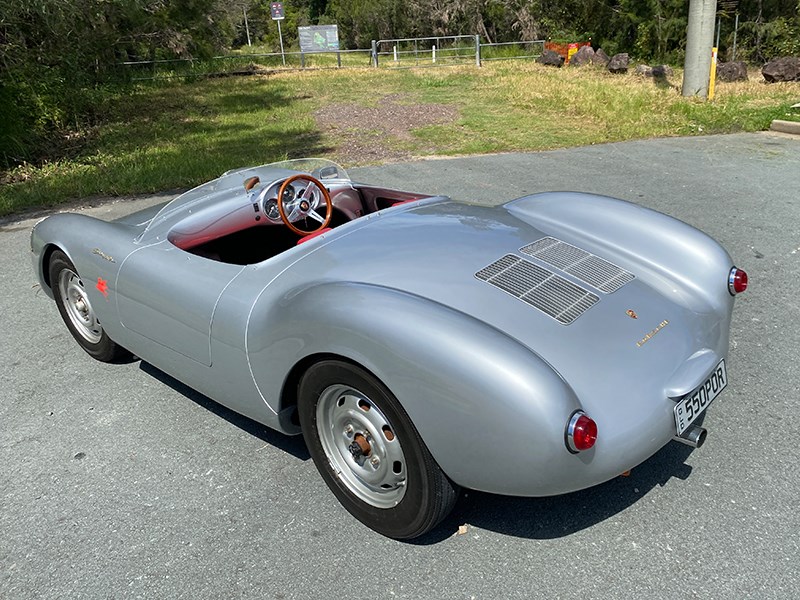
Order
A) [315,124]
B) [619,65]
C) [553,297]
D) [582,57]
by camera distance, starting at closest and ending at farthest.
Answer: [553,297]
[315,124]
[619,65]
[582,57]

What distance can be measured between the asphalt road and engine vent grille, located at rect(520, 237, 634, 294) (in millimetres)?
794

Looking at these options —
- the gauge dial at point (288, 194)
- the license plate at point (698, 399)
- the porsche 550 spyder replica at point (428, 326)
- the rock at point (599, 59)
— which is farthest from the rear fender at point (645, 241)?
the rock at point (599, 59)

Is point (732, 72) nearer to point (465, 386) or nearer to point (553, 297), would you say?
point (553, 297)

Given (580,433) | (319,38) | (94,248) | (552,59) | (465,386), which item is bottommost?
(580,433)

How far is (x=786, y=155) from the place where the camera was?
8469mm

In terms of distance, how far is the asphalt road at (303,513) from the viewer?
2.24 metres

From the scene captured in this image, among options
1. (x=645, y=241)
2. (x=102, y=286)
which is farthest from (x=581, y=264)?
(x=102, y=286)

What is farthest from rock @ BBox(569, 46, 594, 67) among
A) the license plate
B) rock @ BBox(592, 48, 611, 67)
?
the license plate

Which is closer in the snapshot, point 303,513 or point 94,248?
point 303,513

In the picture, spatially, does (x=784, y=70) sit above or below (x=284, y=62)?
below

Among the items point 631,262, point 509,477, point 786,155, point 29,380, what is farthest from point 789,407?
point 786,155

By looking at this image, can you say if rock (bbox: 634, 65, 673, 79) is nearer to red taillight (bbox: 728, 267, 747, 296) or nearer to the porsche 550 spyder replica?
the porsche 550 spyder replica

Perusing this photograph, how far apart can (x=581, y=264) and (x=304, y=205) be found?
1385 mm

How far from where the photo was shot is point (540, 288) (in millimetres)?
2541
